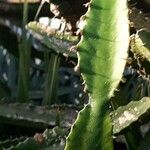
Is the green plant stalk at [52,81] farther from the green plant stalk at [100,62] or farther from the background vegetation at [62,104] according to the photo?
the green plant stalk at [100,62]

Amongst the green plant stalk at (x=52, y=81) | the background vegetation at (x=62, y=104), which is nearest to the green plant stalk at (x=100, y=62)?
the background vegetation at (x=62, y=104)

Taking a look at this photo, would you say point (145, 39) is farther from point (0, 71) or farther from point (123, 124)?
point (0, 71)

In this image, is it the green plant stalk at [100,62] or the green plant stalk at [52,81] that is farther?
the green plant stalk at [52,81]

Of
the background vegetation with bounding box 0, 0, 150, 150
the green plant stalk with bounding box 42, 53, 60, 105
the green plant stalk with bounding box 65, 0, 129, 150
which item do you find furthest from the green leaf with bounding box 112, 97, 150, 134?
the green plant stalk with bounding box 42, 53, 60, 105

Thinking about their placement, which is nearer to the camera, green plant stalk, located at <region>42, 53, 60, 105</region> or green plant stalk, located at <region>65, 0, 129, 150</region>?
green plant stalk, located at <region>65, 0, 129, 150</region>

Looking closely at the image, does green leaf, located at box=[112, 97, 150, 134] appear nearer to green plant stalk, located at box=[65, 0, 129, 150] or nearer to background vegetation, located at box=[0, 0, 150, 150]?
background vegetation, located at box=[0, 0, 150, 150]

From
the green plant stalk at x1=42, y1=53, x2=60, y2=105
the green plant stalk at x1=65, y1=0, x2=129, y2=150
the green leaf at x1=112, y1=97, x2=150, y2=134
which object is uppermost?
the green plant stalk at x1=65, y1=0, x2=129, y2=150
